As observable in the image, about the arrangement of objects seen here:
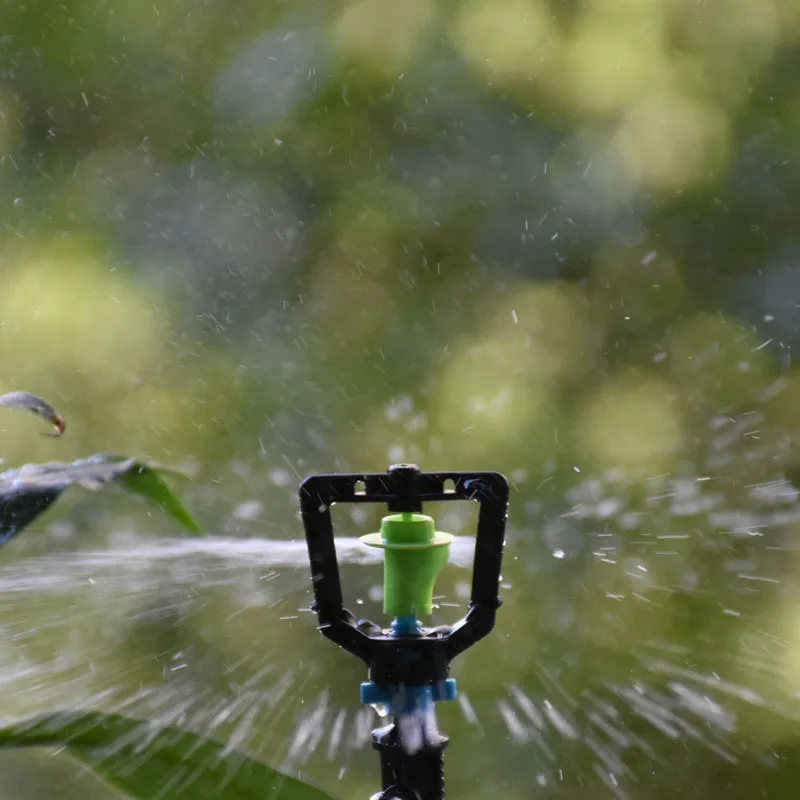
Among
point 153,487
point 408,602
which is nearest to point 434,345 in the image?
point 153,487

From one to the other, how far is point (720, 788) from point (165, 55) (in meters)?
0.90

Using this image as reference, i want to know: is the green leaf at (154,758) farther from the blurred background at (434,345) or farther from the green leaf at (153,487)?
the blurred background at (434,345)

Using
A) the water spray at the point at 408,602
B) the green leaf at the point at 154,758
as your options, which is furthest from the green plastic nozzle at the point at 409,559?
the green leaf at the point at 154,758

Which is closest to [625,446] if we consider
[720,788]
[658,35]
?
[720,788]

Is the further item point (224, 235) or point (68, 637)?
point (224, 235)

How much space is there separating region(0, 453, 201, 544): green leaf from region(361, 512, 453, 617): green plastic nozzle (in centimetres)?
18

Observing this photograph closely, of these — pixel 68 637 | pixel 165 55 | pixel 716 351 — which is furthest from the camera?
pixel 165 55

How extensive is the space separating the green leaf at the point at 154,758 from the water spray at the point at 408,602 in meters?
0.10

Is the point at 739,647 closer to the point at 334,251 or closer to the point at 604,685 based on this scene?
the point at 604,685

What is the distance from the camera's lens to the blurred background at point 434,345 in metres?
0.80

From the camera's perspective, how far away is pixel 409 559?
0.31 meters

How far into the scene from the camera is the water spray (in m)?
0.30

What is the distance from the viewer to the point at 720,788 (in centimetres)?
83

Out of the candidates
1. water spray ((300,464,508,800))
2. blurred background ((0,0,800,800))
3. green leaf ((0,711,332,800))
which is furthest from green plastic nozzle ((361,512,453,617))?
blurred background ((0,0,800,800))
